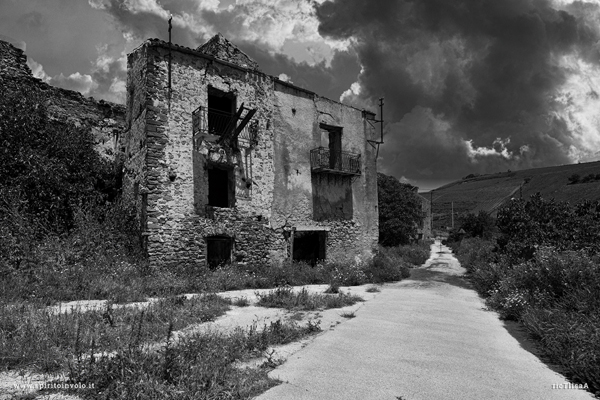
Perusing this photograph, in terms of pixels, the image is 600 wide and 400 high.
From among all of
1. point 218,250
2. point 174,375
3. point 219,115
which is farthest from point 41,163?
point 174,375

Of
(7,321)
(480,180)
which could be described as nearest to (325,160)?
(7,321)

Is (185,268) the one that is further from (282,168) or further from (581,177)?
(581,177)

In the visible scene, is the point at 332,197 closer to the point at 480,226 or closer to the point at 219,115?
the point at 219,115

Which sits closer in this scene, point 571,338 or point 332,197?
point 571,338

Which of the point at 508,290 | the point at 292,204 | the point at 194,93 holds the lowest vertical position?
the point at 508,290

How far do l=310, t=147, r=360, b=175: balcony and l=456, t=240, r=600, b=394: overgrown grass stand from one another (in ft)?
26.7

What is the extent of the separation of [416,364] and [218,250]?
10053 millimetres

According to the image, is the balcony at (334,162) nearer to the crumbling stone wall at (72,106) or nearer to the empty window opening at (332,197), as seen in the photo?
the empty window opening at (332,197)

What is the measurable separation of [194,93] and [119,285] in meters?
7.10

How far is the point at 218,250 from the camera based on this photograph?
1370 cm

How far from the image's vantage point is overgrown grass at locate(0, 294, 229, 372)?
13.3 ft

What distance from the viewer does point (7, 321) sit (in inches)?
191

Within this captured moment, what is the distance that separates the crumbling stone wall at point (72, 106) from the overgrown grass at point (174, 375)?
41.3 feet

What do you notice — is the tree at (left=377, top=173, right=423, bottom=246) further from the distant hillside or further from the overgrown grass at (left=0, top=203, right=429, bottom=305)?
the distant hillside
